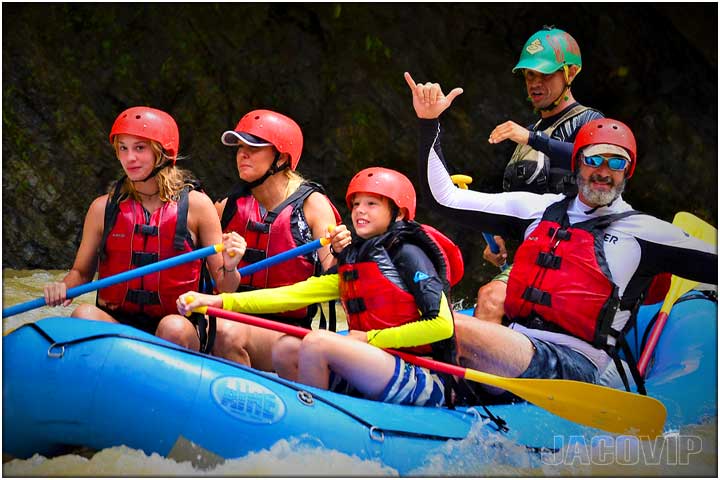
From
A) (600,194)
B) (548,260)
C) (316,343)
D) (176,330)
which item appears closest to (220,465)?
(316,343)

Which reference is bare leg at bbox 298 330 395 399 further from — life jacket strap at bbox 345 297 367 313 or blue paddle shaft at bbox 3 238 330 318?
blue paddle shaft at bbox 3 238 330 318

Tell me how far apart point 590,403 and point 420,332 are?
0.72 metres

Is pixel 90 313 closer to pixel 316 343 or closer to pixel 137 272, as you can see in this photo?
pixel 137 272

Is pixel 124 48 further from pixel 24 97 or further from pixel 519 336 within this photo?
pixel 519 336

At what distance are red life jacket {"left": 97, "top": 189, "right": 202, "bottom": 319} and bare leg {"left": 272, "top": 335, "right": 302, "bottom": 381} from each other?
515 millimetres

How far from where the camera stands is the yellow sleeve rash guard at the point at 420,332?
3.02m

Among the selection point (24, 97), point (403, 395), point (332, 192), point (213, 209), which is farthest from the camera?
point (332, 192)

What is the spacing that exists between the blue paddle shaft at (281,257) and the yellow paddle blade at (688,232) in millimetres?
1603

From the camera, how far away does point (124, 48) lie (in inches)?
288

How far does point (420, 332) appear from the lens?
3018 millimetres

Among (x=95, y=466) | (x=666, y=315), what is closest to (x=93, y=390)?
(x=95, y=466)

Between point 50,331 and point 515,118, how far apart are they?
5.45 m

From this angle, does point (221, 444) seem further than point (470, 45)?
No

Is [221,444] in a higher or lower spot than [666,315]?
lower
